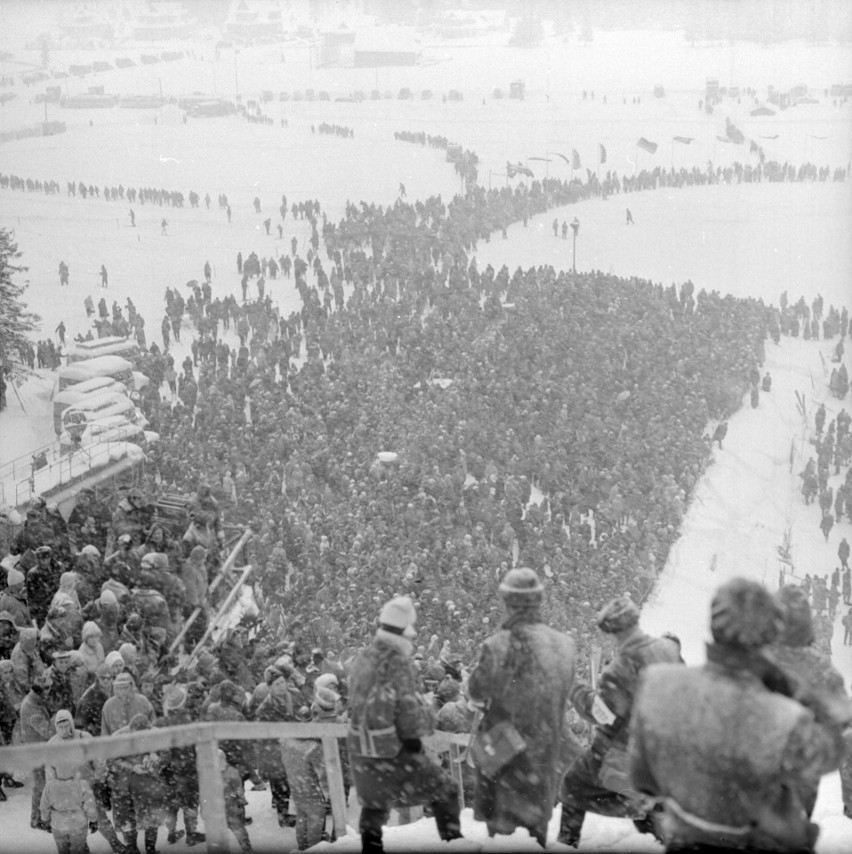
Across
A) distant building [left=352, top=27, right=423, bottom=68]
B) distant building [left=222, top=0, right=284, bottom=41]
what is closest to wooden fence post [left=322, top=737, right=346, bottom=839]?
distant building [left=352, top=27, right=423, bottom=68]

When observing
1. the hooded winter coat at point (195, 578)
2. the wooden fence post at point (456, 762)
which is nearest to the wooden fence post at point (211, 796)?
the wooden fence post at point (456, 762)

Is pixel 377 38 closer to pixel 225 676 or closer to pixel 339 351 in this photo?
pixel 339 351

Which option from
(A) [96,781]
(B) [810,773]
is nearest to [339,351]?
(A) [96,781]

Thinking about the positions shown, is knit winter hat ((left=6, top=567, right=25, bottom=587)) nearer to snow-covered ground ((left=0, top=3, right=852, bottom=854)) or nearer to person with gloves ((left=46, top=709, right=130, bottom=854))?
snow-covered ground ((left=0, top=3, right=852, bottom=854))

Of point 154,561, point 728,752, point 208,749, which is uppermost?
point 728,752

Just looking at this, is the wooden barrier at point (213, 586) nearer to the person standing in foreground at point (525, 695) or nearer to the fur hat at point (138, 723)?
the fur hat at point (138, 723)

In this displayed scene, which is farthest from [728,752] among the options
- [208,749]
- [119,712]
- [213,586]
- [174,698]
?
[213,586]

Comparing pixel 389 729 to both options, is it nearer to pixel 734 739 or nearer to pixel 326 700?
pixel 326 700
